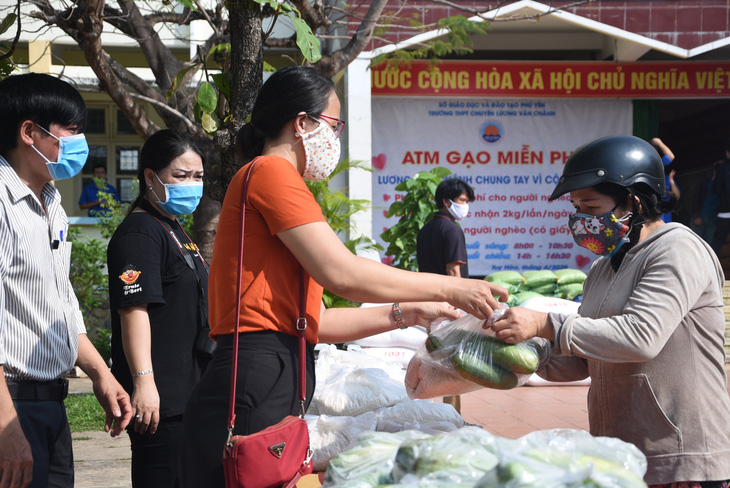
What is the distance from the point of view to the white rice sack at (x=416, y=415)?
10.8 ft

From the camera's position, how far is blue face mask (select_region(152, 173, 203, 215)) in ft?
10.6

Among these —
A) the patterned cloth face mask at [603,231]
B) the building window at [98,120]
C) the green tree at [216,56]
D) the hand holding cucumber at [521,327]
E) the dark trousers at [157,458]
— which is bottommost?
the dark trousers at [157,458]

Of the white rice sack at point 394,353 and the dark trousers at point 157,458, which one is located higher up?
the dark trousers at point 157,458

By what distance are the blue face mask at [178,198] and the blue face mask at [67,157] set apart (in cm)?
68

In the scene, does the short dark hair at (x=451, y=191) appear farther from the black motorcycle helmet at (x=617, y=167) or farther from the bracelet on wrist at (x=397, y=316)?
the black motorcycle helmet at (x=617, y=167)

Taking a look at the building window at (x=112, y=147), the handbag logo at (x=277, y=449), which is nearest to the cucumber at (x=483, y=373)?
the handbag logo at (x=277, y=449)

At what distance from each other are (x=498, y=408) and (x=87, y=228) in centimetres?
670

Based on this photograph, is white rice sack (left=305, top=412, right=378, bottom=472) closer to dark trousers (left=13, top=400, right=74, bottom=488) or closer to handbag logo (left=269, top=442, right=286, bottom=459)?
dark trousers (left=13, top=400, right=74, bottom=488)

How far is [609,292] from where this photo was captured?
7.68 feet

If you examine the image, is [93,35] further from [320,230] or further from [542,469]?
[542,469]

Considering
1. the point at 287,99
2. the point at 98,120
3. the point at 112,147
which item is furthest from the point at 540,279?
the point at 287,99

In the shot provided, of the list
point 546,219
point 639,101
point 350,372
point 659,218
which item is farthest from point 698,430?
point 639,101

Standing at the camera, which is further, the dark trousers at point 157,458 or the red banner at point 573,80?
the red banner at point 573,80

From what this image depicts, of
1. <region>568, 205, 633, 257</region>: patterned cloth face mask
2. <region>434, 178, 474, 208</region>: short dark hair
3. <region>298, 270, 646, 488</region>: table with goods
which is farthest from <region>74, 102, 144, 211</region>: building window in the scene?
<region>568, 205, 633, 257</region>: patterned cloth face mask
